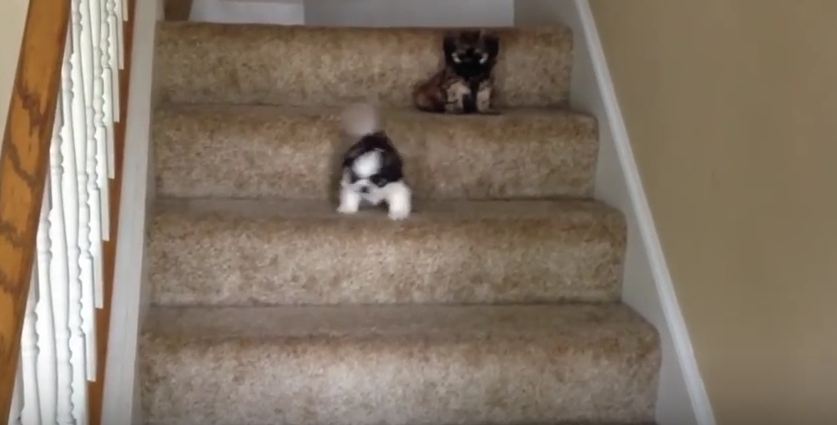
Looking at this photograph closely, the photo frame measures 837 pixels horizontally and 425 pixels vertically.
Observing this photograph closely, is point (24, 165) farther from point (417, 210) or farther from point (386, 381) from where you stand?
point (417, 210)

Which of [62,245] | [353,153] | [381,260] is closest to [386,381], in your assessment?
[381,260]

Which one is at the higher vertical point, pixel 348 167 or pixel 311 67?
pixel 311 67

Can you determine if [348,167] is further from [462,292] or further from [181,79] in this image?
[181,79]

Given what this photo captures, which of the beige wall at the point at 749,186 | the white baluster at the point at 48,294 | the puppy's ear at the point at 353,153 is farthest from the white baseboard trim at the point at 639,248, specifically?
the white baluster at the point at 48,294

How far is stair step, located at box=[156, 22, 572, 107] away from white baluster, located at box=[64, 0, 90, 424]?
0.82m

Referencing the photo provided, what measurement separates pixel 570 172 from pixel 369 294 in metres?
0.59

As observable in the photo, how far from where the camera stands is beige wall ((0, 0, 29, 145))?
1042 mm

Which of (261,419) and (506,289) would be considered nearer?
(261,419)

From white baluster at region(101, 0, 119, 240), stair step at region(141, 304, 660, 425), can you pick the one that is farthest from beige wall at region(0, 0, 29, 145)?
stair step at region(141, 304, 660, 425)

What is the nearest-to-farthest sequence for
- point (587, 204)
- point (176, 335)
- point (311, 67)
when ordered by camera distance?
point (176, 335) → point (587, 204) → point (311, 67)

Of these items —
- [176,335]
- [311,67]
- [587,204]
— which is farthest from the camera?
[311,67]

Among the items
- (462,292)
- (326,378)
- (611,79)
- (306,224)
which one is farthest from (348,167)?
(611,79)

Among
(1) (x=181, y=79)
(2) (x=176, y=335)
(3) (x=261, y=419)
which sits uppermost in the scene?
(1) (x=181, y=79)

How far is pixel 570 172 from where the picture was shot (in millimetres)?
2217
